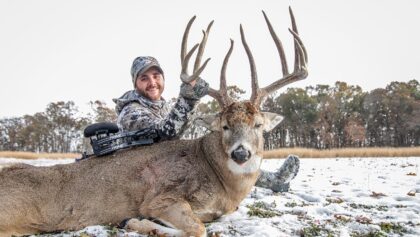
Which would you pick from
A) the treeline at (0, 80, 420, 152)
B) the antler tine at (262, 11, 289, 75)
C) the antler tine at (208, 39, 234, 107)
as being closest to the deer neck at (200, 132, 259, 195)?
the antler tine at (208, 39, 234, 107)

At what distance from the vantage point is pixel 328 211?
5.97 m

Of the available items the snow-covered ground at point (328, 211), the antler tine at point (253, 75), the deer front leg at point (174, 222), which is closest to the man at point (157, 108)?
the snow-covered ground at point (328, 211)

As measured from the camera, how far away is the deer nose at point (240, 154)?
444cm

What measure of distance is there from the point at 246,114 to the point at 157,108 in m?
2.23

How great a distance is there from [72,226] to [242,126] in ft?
7.55

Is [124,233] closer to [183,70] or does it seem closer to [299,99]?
[183,70]

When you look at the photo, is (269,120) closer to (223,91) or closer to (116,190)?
(223,91)

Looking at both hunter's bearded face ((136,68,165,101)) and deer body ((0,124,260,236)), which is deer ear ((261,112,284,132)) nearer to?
deer body ((0,124,260,236))

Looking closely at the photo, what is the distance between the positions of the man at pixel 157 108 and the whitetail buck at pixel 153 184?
0.91ft

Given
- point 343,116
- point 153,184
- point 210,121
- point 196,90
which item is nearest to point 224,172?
point 210,121

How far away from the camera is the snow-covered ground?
4.75 meters

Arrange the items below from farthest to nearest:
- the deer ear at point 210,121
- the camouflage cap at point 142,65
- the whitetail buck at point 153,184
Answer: the camouflage cap at point 142,65 < the deer ear at point 210,121 < the whitetail buck at point 153,184

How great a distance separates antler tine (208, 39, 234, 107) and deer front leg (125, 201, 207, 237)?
1.43 meters

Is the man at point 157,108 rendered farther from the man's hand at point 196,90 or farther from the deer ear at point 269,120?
the deer ear at point 269,120
